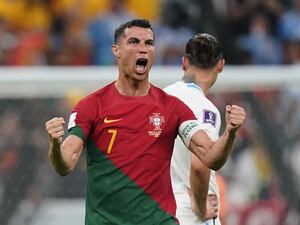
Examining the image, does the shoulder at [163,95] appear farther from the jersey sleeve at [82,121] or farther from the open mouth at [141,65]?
the jersey sleeve at [82,121]

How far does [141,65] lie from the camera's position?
6984mm

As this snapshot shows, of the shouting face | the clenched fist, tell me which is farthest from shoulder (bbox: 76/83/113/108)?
the clenched fist

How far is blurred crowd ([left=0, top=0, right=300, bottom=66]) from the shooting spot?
527 inches

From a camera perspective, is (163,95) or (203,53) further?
(203,53)

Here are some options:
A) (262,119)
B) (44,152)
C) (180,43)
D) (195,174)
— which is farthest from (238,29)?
(195,174)

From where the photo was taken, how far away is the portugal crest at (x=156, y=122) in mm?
6891

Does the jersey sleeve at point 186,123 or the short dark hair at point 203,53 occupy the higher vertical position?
the short dark hair at point 203,53

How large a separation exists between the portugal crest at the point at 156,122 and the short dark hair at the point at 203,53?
41.4 inches

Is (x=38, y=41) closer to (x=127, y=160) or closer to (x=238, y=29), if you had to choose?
(x=238, y=29)

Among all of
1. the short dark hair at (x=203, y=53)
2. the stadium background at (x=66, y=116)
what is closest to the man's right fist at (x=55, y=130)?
the short dark hair at (x=203, y=53)

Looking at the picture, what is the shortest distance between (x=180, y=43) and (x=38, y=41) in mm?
1755

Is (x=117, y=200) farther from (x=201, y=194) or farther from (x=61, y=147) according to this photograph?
(x=201, y=194)

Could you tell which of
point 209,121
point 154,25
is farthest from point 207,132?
point 154,25

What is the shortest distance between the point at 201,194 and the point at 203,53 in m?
1.00
